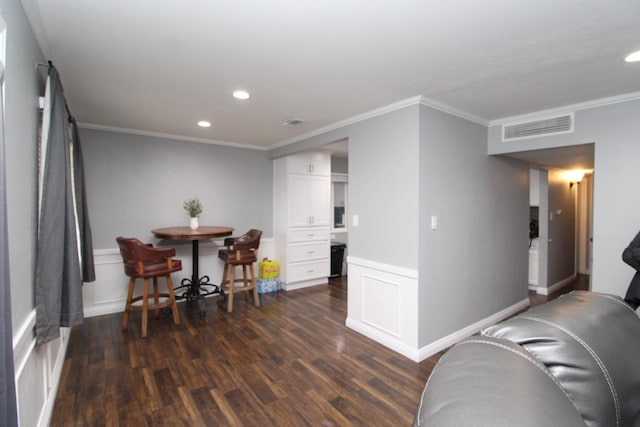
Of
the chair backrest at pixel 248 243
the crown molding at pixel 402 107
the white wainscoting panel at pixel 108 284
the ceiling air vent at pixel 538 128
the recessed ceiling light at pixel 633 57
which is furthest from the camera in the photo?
the chair backrest at pixel 248 243

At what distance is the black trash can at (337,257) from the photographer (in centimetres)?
569

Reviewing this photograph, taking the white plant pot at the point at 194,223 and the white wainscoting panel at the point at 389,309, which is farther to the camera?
the white plant pot at the point at 194,223

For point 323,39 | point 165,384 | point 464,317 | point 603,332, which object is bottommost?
point 165,384

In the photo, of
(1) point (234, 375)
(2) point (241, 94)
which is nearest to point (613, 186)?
(2) point (241, 94)

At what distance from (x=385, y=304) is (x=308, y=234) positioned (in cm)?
229

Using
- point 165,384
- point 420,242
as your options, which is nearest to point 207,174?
point 165,384

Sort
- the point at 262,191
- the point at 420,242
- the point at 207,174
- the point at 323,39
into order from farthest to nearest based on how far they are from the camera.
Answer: the point at 262,191, the point at 207,174, the point at 420,242, the point at 323,39

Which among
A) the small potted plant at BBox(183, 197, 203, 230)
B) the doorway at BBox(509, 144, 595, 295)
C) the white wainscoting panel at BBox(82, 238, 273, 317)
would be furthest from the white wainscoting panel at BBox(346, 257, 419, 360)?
the doorway at BBox(509, 144, 595, 295)

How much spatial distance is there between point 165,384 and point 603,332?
8.81 feet

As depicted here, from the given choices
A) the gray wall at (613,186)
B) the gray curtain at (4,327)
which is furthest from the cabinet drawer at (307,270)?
the gray curtain at (4,327)

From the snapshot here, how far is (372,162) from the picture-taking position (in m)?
3.17

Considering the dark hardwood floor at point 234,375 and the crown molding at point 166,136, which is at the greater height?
the crown molding at point 166,136

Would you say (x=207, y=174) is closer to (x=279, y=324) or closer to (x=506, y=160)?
(x=279, y=324)

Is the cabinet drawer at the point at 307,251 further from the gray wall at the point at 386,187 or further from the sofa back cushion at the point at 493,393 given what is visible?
the sofa back cushion at the point at 493,393
